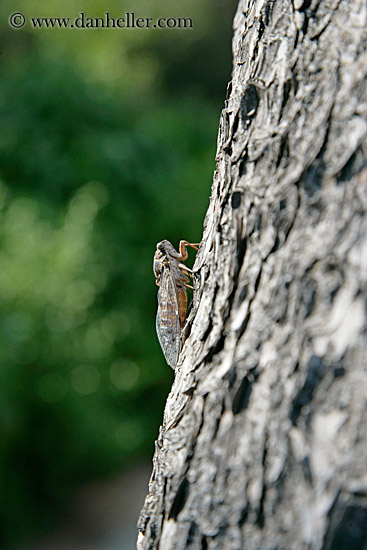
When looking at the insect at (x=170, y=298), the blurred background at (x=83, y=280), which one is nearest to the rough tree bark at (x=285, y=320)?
the insect at (x=170, y=298)

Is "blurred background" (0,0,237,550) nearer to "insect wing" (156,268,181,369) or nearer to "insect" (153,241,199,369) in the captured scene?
"insect" (153,241,199,369)

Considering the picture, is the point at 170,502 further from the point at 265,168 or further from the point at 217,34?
the point at 217,34

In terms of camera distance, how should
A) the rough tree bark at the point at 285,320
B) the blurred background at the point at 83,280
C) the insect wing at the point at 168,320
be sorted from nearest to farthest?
the rough tree bark at the point at 285,320 < the insect wing at the point at 168,320 < the blurred background at the point at 83,280

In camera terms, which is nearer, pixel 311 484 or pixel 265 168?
pixel 311 484

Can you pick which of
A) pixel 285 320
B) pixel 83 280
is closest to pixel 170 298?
pixel 285 320

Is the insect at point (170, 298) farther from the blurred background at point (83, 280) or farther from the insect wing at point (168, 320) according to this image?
the blurred background at point (83, 280)

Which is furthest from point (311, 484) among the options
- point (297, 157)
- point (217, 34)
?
point (217, 34)

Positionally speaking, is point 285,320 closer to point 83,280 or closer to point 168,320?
point 168,320
